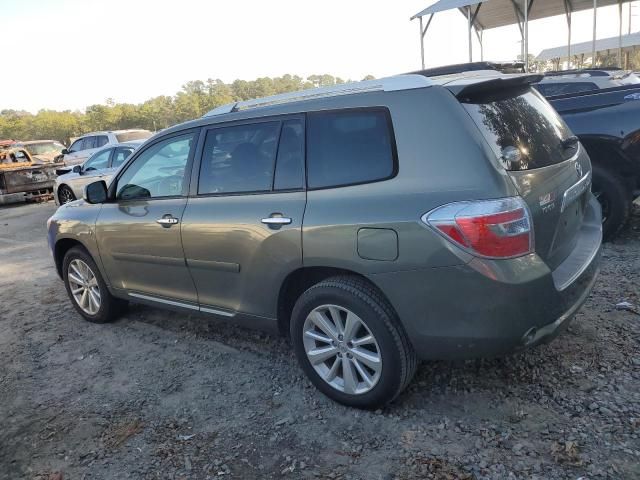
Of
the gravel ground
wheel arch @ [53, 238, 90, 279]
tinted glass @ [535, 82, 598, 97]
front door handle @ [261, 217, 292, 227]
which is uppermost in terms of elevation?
tinted glass @ [535, 82, 598, 97]

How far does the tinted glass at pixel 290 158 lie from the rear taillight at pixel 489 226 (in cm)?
99

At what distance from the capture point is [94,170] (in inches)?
450

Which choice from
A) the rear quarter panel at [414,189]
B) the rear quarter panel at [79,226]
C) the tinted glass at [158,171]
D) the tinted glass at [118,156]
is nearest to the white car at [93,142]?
the tinted glass at [118,156]

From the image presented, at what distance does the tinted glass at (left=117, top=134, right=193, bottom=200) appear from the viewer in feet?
12.6

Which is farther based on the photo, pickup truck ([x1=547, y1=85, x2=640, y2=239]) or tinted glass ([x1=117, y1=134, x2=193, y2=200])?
pickup truck ([x1=547, y1=85, x2=640, y2=239])

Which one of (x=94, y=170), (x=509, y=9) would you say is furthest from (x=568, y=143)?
(x=509, y=9)

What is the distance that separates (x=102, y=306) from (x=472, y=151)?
11.9ft

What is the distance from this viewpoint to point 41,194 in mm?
15781

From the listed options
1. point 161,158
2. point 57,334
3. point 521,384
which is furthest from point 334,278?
point 57,334

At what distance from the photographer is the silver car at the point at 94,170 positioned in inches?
423

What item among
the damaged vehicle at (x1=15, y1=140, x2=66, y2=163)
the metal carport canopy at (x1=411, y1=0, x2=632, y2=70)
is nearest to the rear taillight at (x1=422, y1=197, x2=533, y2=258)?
the metal carport canopy at (x1=411, y1=0, x2=632, y2=70)

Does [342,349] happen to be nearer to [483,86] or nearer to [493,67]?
[483,86]

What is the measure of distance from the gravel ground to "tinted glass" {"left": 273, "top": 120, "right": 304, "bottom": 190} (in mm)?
1309

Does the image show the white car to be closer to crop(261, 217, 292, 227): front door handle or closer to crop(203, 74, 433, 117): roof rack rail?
crop(203, 74, 433, 117): roof rack rail
